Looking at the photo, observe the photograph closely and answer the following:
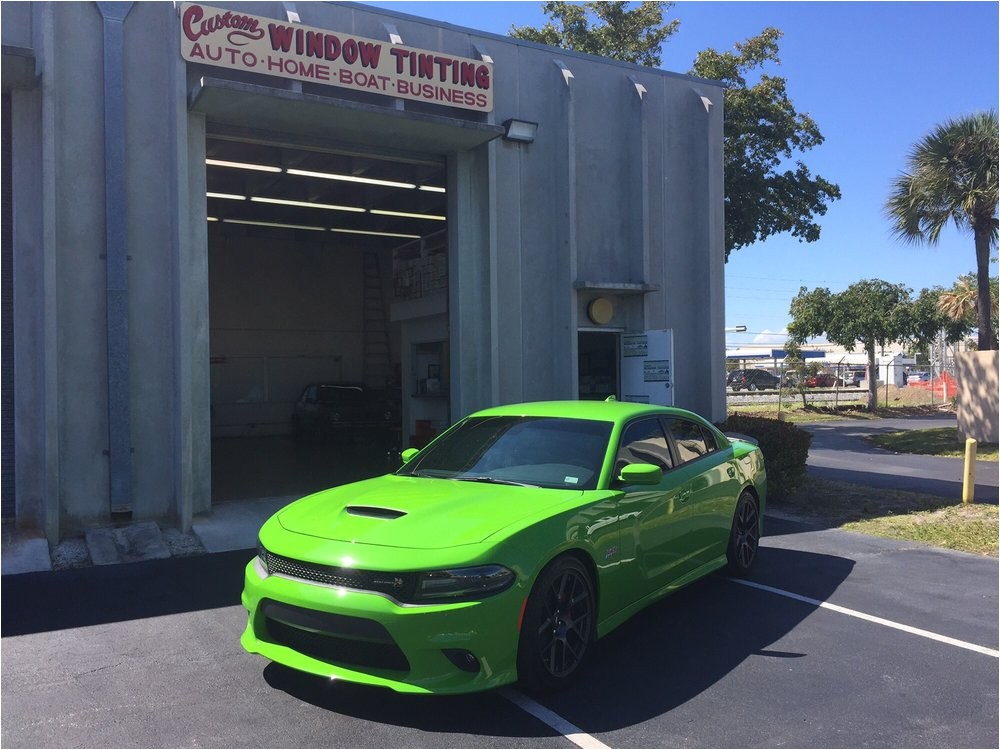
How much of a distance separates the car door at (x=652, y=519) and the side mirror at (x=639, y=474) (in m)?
0.13

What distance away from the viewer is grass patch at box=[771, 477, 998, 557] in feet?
29.5

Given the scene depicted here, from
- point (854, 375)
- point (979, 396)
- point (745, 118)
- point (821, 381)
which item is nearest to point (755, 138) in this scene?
point (745, 118)

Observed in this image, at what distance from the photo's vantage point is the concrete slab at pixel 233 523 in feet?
27.5

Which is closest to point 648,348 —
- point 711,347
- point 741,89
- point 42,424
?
point 711,347

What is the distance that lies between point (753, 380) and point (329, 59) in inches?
1730

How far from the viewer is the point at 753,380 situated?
49844 millimetres

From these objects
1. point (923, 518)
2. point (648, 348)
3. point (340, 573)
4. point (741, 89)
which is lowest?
point (923, 518)

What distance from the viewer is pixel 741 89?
22359mm

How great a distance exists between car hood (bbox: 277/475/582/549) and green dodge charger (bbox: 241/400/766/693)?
0.04 feet

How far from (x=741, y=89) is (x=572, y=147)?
12.5 m

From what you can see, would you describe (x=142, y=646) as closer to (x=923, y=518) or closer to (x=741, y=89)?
(x=923, y=518)

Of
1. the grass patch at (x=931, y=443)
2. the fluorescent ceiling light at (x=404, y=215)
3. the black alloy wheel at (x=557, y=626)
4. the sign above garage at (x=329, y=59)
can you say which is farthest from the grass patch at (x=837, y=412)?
the black alloy wheel at (x=557, y=626)

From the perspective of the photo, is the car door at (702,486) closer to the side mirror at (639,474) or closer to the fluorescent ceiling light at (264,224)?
the side mirror at (639,474)

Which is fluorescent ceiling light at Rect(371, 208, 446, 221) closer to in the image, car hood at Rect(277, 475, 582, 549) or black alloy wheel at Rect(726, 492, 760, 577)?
black alloy wheel at Rect(726, 492, 760, 577)
